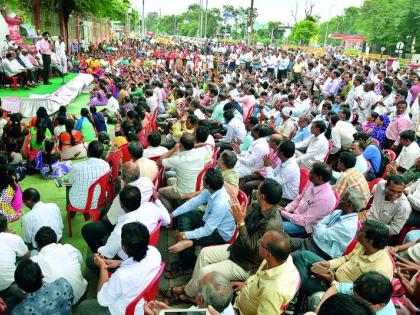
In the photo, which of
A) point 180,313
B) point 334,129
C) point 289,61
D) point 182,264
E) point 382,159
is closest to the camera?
point 180,313

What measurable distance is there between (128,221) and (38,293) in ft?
2.79

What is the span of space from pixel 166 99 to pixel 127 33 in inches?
1875

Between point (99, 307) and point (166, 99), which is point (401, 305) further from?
point (166, 99)

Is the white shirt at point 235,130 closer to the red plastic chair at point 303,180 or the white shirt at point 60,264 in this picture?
the red plastic chair at point 303,180

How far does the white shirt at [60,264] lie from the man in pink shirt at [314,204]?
2.06m

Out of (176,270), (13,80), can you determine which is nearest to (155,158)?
(176,270)

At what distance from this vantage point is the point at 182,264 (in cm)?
376

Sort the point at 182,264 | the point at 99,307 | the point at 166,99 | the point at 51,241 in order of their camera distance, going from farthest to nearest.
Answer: the point at 166,99, the point at 182,264, the point at 51,241, the point at 99,307

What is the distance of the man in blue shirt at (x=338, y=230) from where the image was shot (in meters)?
3.13

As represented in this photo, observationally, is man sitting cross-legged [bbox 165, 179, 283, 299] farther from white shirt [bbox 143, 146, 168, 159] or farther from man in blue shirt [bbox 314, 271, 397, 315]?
white shirt [bbox 143, 146, 168, 159]

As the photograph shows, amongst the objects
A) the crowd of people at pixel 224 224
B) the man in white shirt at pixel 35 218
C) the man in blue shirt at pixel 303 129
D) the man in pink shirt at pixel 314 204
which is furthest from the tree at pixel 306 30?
the man in white shirt at pixel 35 218

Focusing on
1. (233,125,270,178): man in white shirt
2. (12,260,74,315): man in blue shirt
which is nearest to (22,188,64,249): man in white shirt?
(12,260,74,315): man in blue shirt

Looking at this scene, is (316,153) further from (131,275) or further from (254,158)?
(131,275)

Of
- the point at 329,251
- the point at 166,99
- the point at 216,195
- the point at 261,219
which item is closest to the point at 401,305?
the point at 329,251
